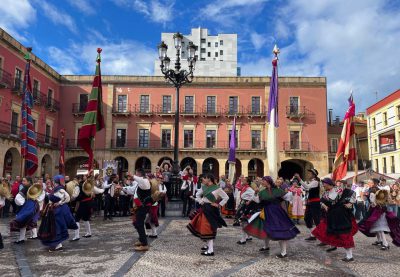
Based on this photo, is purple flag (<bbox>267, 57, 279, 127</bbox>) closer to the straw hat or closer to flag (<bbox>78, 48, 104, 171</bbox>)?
flag (<bbox>78, 48, 104, 171</bbox>)

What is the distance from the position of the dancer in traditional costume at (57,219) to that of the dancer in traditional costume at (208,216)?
2684 mm

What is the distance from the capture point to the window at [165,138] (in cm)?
3228

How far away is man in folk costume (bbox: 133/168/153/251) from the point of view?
22.2ft

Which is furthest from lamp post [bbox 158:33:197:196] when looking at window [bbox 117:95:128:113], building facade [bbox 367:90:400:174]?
building facade [bbox 367:90:400:174]

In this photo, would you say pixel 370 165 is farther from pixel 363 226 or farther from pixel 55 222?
pixel 55 222

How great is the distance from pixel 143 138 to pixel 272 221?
2695cm

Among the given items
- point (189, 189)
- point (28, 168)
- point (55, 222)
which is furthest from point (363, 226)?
point (28, 168)

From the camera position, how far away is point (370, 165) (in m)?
39.2

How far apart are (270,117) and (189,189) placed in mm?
3854

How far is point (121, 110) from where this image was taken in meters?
32.7

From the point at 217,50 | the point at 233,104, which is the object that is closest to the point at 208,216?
the point at 233,104

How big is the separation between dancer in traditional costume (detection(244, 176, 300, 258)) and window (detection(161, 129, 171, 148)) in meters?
25.7

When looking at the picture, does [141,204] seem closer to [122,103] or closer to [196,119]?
[196,119]

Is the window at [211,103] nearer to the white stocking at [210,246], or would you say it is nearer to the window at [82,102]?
the window at [82,102]
